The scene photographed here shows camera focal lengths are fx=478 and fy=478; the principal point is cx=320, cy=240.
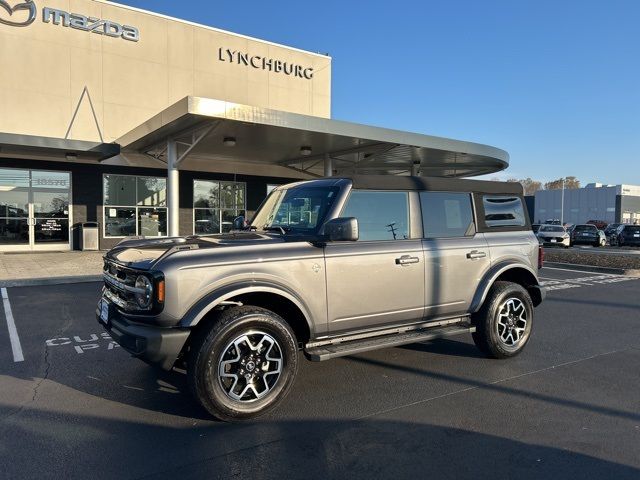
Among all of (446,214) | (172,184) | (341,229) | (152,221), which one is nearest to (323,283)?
(341,229)

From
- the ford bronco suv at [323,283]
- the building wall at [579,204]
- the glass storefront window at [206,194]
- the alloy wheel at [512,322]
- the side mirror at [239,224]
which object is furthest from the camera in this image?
the building wall at [579,204]

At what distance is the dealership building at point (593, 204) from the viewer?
2699 inches

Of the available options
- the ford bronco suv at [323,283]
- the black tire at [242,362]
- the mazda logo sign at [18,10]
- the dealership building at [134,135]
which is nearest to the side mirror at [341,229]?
the ford bronco suv at [323,283]

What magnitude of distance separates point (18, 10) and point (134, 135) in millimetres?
Result: 6902

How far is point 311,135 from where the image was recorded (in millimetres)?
14961

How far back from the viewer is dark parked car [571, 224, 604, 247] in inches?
1085

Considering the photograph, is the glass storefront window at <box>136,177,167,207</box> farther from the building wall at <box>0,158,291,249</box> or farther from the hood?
the hood

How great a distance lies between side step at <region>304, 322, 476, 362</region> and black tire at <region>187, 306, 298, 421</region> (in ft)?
0.85

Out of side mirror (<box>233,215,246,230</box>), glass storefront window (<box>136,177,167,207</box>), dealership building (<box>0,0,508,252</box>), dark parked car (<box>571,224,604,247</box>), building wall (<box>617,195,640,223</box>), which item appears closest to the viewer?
side mirror (<box>233,215,246,230</box>)

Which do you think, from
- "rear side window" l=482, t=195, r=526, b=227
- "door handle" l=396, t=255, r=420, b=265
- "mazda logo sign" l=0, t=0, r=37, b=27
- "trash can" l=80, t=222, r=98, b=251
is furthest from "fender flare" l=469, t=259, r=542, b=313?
"mazda logo sign" l=0, t=0, r=37, b=27

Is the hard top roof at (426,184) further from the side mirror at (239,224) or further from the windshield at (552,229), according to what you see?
the windshield at (552,229)

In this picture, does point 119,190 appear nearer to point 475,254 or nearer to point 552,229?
point 475,254

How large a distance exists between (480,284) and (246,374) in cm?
281

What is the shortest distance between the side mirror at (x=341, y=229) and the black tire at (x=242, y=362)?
32.7 inches
